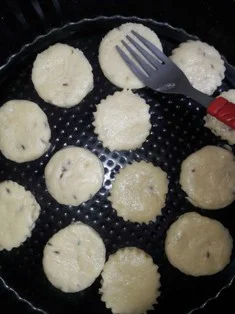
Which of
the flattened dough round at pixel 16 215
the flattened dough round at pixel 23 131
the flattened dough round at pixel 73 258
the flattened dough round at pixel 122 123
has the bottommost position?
the flattened dough round at pixel 73 258

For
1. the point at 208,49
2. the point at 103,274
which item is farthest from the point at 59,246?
→ the point at 208,49

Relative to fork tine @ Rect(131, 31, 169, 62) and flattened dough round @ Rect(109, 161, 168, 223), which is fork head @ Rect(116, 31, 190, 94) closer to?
fork tine @ Rect(131, 31, 169, 62)

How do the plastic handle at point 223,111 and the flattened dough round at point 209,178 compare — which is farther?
the flattened dough round at point 209,178

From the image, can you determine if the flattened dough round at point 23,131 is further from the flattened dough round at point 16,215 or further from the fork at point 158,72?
the fork at point 158,72

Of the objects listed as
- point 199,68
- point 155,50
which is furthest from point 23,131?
point 199,68

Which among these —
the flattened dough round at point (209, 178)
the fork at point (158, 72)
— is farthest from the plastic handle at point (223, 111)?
the flattened dough round at point (209, 178)

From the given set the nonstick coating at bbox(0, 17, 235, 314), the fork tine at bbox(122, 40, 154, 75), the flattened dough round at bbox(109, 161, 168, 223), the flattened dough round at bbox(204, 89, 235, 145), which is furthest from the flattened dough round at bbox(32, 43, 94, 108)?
the flattened dough round at bbox(204, 89, 235, 145)
